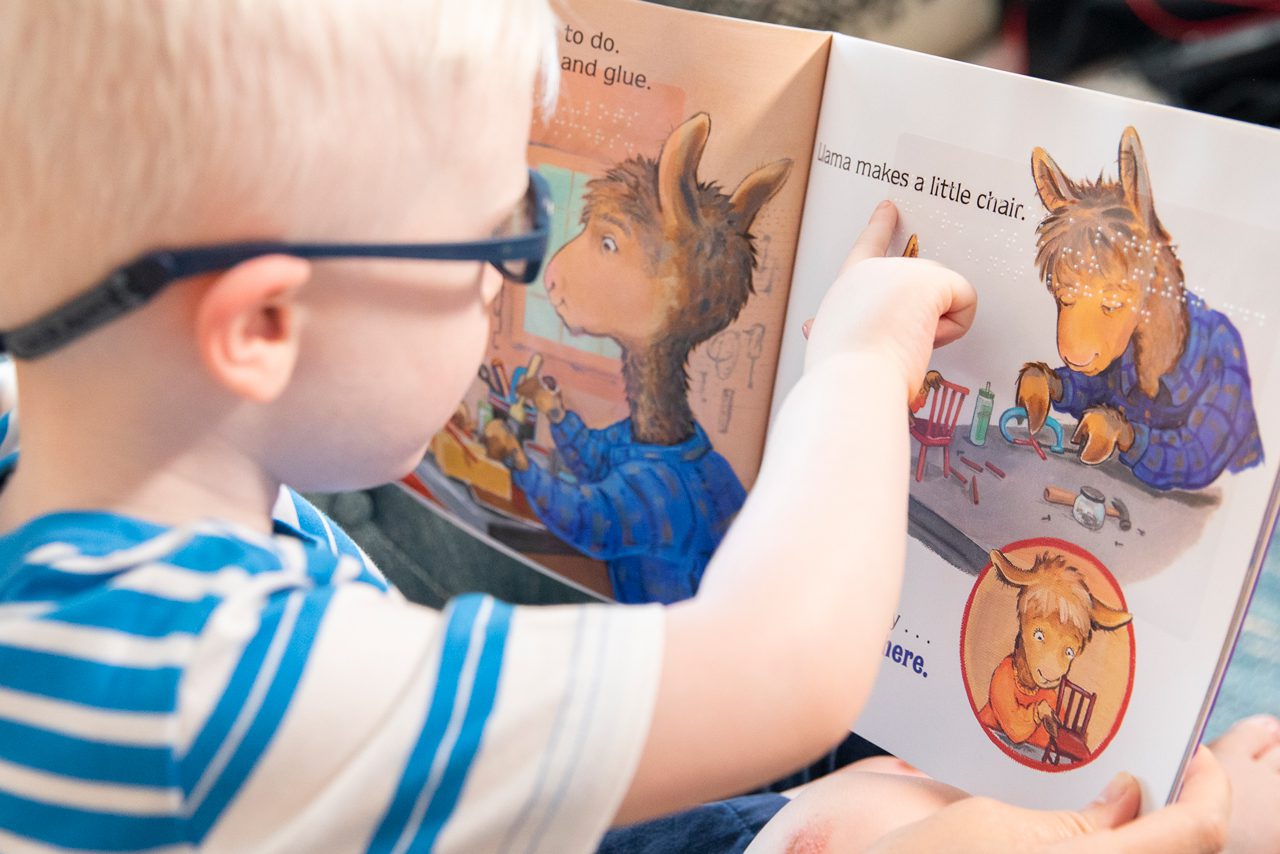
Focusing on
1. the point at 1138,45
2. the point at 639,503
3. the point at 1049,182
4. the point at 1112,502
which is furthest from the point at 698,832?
the point at 1138,45

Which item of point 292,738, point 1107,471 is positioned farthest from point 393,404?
point 1107,471

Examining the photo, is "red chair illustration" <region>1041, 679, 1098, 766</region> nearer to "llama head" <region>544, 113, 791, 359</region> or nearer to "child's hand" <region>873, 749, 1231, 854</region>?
"child's hand" <region>873, 749, 1231, 854</region>

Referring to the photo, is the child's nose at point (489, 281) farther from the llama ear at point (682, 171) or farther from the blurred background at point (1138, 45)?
the blurred background at point (1138, 45)

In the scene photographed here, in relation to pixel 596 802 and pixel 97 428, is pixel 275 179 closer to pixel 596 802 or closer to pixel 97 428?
pixel 97 428

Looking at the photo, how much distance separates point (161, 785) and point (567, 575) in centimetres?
50

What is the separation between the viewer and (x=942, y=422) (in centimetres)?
67

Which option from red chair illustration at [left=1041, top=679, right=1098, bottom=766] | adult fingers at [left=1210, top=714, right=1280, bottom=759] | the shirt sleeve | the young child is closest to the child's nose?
the young child

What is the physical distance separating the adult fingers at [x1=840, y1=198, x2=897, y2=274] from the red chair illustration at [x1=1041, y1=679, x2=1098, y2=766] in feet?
0.86

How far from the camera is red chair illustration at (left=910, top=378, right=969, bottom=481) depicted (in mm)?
662

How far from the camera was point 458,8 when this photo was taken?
458 millimetres

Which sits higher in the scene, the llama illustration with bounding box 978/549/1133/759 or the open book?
the open book

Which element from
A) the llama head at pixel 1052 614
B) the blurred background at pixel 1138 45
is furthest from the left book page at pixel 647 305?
the llama head at pixel 1052 614

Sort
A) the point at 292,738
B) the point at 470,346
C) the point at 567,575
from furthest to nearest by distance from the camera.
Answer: the point at 567,575
the point at 470,346
the point at 292,738

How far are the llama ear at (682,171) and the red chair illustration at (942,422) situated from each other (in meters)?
0.20
